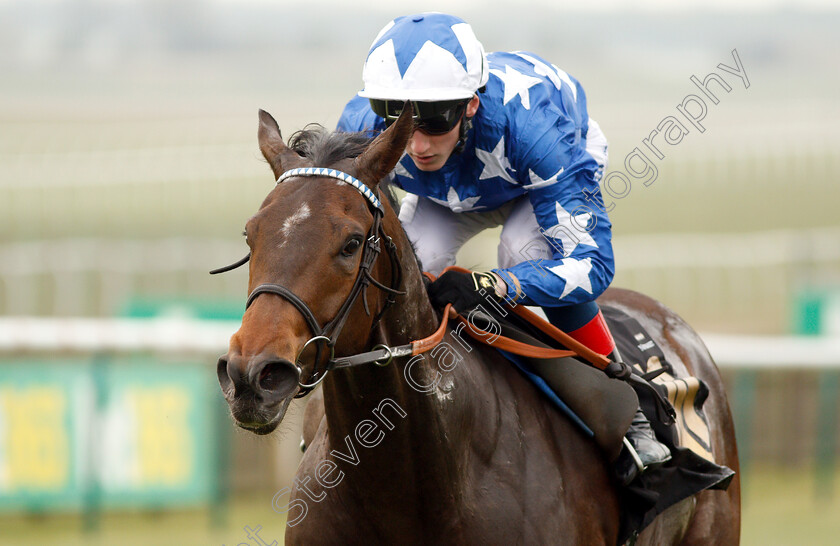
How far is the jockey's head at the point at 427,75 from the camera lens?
113 inches

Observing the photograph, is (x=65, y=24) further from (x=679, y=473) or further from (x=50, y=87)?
(x=679, y=473)

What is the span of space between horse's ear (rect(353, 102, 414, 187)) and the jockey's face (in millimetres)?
A: 448

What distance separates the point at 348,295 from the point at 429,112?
78cm

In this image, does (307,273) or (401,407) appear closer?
(307,273)

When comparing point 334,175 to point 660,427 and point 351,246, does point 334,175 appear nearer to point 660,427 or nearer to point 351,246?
point 351,246

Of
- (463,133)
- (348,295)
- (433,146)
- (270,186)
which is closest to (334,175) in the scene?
(348,295)

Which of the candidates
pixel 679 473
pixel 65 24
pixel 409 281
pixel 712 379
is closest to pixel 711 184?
pixel 712 379

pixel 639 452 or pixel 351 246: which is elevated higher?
pixel 351 246

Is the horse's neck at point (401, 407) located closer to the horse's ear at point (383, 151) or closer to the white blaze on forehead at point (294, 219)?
the horse's ear at point (383, 151)

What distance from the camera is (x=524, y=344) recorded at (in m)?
3.12

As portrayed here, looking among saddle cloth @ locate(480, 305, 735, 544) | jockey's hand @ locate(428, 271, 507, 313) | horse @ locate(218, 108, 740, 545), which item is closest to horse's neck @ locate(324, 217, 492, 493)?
horse @ locate(218, 108, 740, 545)

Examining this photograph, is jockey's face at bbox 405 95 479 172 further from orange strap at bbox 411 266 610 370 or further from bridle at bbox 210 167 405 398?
bridle at bbox 210 167 405 398

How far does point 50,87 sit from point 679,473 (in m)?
23.1

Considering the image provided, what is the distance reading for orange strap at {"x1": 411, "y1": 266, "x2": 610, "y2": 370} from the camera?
2.78m
